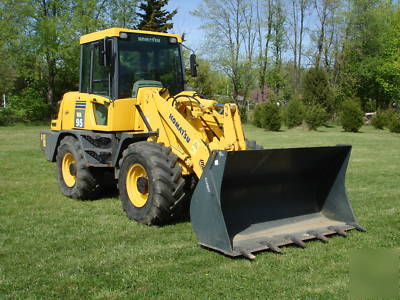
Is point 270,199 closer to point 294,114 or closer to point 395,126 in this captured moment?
point 395,126

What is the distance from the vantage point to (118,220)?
7113 millimetres

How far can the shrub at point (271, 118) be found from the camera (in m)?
31.3

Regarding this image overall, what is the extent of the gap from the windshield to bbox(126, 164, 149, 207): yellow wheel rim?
1.52m

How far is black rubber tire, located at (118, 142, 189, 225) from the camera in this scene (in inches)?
254

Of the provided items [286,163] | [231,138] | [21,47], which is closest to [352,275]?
[286,163]

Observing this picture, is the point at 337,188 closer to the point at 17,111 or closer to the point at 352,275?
the point at 352,275

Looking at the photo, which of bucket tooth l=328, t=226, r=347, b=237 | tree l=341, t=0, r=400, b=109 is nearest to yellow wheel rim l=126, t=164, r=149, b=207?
bucket tooth l=328, t=226, r=347, b=237

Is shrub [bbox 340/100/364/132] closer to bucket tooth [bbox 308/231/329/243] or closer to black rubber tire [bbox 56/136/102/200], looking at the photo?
black rubber tire [bbox 56/136/102/200]

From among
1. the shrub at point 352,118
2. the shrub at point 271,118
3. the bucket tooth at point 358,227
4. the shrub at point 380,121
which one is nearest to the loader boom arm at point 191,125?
the bucket tooth at point 358,227

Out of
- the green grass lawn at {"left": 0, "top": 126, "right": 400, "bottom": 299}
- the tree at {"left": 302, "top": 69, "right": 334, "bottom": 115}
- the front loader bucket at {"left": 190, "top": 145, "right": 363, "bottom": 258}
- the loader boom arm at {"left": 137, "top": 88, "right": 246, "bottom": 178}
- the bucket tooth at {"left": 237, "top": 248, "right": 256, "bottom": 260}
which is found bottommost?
the green grass lawn at {"left": 0, "top": 126, "right": 400, "bottom": 299}

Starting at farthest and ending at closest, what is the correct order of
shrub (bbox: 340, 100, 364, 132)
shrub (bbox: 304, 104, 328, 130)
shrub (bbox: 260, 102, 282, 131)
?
shrub (bbox: 304, 104, 328, 130)
shrub (bbox: 260, 102, 282, 131)
shrub (bbox: 340, 100, 364, 132)

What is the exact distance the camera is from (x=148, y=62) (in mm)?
8281

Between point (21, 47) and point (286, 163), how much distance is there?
36888 millimetres

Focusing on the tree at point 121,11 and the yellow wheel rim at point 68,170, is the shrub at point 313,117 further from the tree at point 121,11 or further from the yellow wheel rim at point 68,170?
the yellow wheel rim at point 68,170
